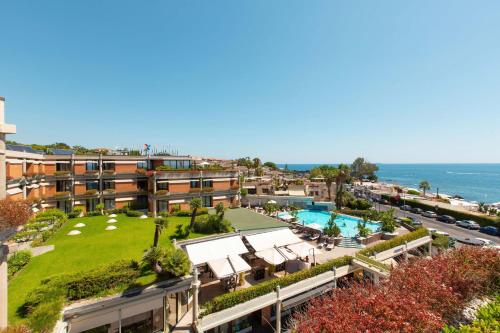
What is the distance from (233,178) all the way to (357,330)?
34438 mm

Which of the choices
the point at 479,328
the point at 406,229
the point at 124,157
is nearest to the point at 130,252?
the point at 479,328

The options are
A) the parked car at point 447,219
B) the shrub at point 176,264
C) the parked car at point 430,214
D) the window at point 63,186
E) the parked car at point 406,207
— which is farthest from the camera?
the parked car at point 406,207

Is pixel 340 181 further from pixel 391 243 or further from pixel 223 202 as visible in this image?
pixel 223 202

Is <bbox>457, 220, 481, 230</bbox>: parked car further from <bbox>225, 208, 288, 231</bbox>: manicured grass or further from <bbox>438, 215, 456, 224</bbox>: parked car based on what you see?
<bbox>225, 208, 288, 231</bbox>: manicured grass

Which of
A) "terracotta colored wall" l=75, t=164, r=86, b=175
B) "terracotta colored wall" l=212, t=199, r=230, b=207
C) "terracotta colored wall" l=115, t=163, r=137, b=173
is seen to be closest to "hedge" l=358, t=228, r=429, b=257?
"terracotta colored wall" l=212, t=199, r=230, b=207

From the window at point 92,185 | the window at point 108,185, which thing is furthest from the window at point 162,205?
Result: the window at point 92,185

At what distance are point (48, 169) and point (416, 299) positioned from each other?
44174 mm

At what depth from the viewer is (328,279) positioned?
19.5 m

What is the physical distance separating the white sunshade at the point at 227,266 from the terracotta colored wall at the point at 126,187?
84.1ft

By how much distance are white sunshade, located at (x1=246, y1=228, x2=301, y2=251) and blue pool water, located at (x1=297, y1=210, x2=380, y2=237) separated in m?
9.95

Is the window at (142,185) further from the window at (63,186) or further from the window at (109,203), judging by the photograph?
the window at (63,186)

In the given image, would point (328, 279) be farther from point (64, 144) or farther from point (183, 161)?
point (64, 144)

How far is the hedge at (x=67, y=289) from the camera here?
33.4 ft

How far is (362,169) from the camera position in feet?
451
